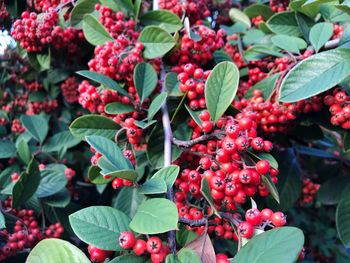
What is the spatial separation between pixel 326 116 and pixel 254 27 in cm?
106

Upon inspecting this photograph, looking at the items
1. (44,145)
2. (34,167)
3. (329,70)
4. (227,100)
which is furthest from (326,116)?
(44,145)

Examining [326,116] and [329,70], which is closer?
[329,70]

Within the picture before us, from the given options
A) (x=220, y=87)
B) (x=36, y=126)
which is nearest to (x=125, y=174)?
(x=220, y=87)

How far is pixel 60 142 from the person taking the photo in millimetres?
2424

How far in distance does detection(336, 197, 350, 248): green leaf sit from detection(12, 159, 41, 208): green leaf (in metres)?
1.53

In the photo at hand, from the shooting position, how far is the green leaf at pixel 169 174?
1.21 metres

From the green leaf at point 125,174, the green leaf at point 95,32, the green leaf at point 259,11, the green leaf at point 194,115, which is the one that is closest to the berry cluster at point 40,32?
the green leaf at point 95,32

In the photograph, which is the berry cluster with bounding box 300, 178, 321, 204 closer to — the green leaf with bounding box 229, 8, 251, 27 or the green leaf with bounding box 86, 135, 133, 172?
the green leaf with bounding box 229, 8, 251, 27

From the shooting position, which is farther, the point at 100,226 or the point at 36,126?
the point at 36,126

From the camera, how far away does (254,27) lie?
2549mm

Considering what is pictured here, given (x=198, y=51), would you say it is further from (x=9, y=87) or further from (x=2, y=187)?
(x=9, y=87)

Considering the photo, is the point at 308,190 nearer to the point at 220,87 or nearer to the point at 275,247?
the point at 220,87

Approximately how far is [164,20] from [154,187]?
1.20 m

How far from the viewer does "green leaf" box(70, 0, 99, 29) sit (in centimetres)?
208
